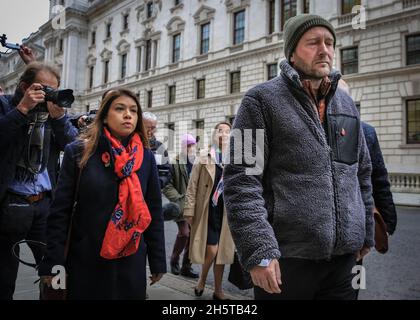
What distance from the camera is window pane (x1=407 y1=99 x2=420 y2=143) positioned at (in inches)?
706

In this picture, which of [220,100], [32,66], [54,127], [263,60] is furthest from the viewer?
[220,100]

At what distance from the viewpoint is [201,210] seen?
4.32 m

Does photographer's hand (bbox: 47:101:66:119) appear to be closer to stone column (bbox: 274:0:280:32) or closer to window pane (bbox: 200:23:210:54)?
stone column (bbox: 274:0:280:32)

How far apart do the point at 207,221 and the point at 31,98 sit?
2470 mm

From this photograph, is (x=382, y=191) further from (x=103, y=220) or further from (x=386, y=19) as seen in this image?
(x=386, y=19)

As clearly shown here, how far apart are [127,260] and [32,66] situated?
5.18 feet

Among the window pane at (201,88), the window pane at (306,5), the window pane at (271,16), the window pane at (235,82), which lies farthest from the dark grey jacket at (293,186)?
the window pane at (201,88)

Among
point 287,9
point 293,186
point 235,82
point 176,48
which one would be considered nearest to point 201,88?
point 235,82

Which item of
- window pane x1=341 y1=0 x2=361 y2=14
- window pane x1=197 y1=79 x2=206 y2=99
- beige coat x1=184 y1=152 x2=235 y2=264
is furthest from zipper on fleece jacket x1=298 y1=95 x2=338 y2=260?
window pane x1=197 y1=79 x2=206 y2=99

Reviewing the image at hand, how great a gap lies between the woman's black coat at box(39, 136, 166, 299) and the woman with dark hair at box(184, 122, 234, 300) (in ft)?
6.08
